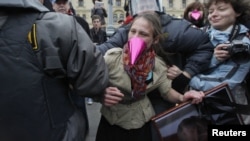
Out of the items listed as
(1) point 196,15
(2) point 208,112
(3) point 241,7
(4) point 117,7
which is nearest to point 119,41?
(2) point 208,112

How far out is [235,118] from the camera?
231cm

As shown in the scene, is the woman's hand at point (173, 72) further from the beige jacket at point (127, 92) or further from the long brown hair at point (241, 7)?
the long brown hair at point (241, 7)

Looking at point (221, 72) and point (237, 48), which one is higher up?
point (237, 48)

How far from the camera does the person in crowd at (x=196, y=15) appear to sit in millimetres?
3860

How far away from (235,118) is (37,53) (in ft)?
4.33

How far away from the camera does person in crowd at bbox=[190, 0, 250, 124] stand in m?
2.29

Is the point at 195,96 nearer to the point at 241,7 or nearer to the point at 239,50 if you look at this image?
the point at 239,50

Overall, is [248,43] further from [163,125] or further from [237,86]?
[163,125]

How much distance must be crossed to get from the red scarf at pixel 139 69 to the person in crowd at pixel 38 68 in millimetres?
458

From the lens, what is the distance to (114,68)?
2.20 metres

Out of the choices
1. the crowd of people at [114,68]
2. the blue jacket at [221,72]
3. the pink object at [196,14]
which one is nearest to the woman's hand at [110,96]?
the crowd of people at [114,68]

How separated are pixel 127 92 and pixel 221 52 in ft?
2.05

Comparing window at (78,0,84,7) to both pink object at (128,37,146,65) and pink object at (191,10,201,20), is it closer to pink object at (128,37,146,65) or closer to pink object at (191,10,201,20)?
pink object at (191,10,201,20)

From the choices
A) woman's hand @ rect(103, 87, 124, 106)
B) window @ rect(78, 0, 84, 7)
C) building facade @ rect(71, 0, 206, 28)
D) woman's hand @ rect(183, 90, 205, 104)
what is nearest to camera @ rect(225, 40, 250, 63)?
woman's hand @ rect(183, 90, 205, 104)
